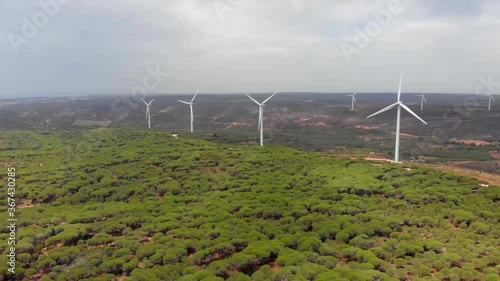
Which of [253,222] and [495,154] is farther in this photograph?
[495,154]

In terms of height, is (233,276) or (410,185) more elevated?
(410,185)

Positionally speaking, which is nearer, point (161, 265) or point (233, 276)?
point (233, 276)

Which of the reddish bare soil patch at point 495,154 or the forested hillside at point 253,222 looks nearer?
the forested hillside at point 253,222

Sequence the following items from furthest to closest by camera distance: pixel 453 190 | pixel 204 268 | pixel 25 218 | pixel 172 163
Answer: pixel 172 163 < pixel 453 190 < pixel 25 218 < pixel 204 268

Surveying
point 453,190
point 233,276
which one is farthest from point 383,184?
point 233,276

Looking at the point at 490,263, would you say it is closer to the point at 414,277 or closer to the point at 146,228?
the point at 414,277

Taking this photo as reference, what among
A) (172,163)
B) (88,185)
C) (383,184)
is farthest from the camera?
(172,163)

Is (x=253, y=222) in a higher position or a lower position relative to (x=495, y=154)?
higher

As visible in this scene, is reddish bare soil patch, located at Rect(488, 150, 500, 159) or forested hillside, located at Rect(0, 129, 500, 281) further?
reddish bare soil patch, located at Rect(488, 150, 500, 159)
